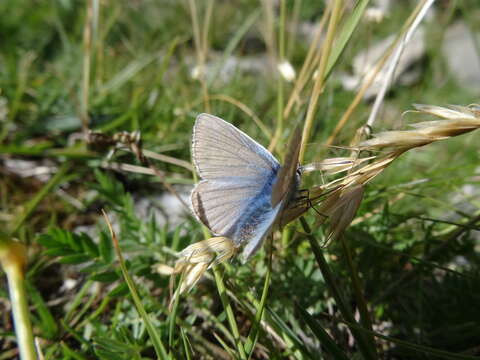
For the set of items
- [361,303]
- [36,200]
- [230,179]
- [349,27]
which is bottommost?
[361,303]

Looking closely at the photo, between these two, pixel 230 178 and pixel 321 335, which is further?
pixel 230 178

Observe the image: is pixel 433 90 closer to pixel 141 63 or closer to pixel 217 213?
pixel 141 63

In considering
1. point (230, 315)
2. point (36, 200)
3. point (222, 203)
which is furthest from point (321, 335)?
point (36, 200)

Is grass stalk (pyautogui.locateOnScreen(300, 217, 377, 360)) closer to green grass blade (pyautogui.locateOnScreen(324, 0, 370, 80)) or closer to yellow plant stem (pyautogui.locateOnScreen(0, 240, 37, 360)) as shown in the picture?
green grass blade (pyautogui.locateOnScreen(324, 0, 370, 80))

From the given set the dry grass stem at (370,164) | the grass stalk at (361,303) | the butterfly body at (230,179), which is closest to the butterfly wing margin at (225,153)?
the butterfly body at (230,179)

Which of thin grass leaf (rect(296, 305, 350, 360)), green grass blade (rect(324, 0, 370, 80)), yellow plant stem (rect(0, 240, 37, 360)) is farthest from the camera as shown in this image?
green grass blade (rect(324, 0, 370, 80))

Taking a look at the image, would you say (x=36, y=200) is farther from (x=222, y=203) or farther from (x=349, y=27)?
(x=349, y=27)

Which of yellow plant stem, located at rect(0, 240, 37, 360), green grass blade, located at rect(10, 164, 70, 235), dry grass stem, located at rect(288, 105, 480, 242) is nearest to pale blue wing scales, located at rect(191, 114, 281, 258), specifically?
dry grass stem, located at rect(288, 105, 480, 242)

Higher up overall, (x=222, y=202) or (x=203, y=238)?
(x=222, y=202)
